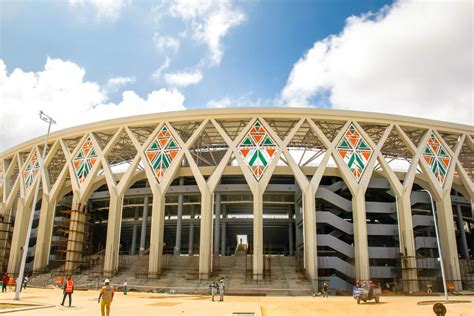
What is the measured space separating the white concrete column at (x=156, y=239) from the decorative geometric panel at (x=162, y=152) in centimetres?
290

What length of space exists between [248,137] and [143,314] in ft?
89.1

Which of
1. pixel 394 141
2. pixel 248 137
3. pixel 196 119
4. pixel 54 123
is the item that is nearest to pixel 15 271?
pixel 54 123

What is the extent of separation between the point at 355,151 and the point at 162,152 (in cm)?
2152

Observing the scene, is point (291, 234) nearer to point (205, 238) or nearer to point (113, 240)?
point (205, 238)

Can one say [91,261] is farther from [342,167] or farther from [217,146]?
[342,167]

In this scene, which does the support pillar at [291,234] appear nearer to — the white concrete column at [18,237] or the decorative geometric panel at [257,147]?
the decorative geometric panel at [257,147]

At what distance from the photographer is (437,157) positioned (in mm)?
42406

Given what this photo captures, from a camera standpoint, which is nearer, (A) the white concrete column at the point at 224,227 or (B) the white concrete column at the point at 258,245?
(B) the white concrete column at the point at 258,245

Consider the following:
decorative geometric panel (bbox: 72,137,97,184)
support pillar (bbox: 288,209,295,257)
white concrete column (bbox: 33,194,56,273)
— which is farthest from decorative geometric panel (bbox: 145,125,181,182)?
support pillar (bbox: 288,209,295,257)

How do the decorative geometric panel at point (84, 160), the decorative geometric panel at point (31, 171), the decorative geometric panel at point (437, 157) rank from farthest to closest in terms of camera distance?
the decorative geometric panel at point (31, 171) → the decorative geometric panel at point (84, 160) → the decorative geometric panel at point (437, 157)

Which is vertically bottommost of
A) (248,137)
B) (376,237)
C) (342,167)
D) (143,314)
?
(143,314)

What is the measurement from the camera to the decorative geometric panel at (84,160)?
4447 cm

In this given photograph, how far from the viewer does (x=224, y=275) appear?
37125mm

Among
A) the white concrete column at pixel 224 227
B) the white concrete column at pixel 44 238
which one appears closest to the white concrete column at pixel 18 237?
the white concrete column at pixel 44 238
